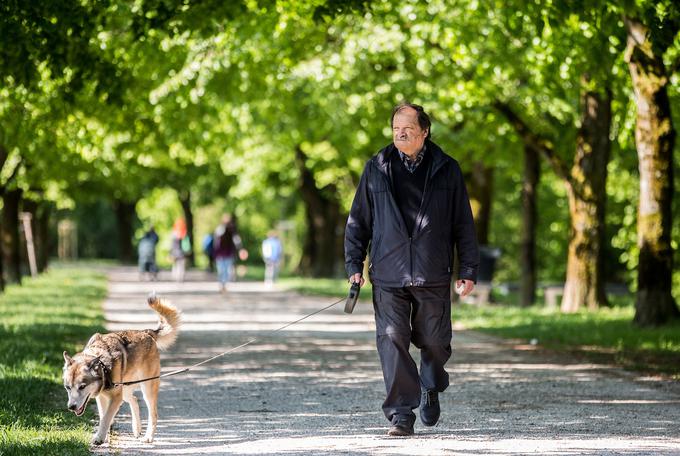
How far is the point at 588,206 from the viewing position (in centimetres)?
2284

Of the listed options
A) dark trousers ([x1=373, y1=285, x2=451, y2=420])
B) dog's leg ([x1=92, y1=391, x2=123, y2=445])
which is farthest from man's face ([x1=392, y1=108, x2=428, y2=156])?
dog's leg ([x1=92, y1=391, x2=123, y2=445])

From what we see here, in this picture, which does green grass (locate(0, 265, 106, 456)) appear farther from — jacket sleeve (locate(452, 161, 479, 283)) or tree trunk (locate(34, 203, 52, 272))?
tree trunk (locate(34, 203, 52, 272))

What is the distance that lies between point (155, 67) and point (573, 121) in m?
9.45

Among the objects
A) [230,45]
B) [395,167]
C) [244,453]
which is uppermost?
[230,45]

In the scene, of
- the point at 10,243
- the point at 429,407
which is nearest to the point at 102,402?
the point at 429,407

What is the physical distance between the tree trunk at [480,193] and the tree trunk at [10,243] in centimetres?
1180

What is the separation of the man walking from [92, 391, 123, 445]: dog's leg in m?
1.68

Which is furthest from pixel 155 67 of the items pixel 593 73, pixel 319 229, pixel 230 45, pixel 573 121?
pixel 319 229

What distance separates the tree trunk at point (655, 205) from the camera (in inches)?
674

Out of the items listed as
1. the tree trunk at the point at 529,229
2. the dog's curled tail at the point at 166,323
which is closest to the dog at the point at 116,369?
the dog's curled tail at the point at 166,323

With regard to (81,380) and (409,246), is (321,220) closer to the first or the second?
(409,246)

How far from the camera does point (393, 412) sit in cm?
799

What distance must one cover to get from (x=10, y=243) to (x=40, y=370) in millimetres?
21021

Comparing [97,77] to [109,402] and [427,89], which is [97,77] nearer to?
[109,402]
